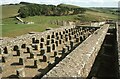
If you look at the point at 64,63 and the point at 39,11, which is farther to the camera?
the point at 39,11

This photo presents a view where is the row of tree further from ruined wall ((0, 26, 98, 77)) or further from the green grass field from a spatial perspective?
ruined wall ((0, 26, 98, 77))

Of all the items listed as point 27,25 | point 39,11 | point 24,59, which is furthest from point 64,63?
point 39,11

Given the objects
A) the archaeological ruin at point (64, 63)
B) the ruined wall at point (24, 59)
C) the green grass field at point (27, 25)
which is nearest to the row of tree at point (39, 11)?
the green grass field at point (27, 25)

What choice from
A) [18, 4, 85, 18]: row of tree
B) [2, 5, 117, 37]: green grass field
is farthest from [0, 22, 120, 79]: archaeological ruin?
[18, 4, 85, 18]: row of tree

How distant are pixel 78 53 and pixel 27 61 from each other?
5523 millimetres

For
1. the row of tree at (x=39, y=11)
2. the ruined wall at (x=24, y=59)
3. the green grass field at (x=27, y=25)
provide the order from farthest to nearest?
the row of tree at (x=39, y=11) < the green grass field at (x=27, y=25) < the ruined wall at (x=24, y=59)

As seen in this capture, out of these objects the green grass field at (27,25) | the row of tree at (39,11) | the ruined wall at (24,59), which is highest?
the row of tree at (39,11)

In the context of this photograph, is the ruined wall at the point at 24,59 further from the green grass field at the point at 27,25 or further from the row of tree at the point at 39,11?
the row of tree at the point at 39,11

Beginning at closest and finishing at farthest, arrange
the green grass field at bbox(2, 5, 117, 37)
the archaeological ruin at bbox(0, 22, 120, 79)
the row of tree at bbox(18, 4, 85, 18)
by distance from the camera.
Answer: the archaeological ruin at bbox(0, 22, 120, 79)
the green grass field at bbox(2, 5, 117, 37)
the row of tree at bbox(18, 4, 85, 18)

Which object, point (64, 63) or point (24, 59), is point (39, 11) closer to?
point (24, 59)

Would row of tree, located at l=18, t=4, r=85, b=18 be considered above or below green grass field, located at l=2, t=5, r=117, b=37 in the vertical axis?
above

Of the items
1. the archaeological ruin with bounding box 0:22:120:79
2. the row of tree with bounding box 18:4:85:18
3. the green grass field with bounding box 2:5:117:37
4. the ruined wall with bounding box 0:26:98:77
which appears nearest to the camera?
the archaeological ruin with bounding box 0:22:120:79

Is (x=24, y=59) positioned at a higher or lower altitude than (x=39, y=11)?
lower

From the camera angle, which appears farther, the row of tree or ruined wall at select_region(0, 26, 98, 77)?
the row of tree
